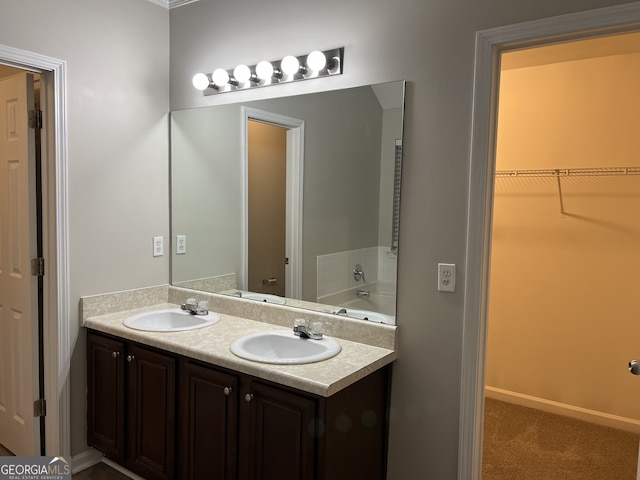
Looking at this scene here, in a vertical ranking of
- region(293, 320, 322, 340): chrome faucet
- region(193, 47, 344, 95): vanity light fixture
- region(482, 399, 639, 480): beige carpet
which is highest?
region(193, 47, 344, 95): vanity light fixture

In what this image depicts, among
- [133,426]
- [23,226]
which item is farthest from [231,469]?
[23,226]

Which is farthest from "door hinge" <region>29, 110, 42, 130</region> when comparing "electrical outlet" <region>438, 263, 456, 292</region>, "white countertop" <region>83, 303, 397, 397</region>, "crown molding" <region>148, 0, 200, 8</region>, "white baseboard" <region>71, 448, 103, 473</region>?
"electrical outlet" <region>438, 263, 456, 292</region>

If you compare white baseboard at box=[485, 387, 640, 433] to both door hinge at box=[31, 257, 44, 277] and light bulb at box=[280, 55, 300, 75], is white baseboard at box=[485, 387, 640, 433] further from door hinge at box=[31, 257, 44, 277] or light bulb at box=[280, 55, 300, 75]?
door hinge at box=[31, 257, 44, 277]

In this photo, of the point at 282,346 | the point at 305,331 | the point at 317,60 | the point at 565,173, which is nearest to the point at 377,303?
the point at 305,331

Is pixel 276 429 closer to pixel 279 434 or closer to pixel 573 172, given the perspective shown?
pixel 279 434

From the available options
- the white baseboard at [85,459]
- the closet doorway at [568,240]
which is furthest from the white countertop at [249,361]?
Answer: the closet doorway at [568,240]

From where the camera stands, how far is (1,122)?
2.62 m

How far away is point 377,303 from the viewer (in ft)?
7.15

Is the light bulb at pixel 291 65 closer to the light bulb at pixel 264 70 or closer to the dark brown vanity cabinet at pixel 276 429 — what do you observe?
the light bulb at pixel 264 70

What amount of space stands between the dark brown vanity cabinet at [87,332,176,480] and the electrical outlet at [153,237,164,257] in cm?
58

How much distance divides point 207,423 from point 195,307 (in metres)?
0.73

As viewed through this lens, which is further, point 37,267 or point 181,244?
point 181,244

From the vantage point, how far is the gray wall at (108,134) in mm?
2387

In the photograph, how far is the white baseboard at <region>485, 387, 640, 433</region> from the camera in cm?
317
